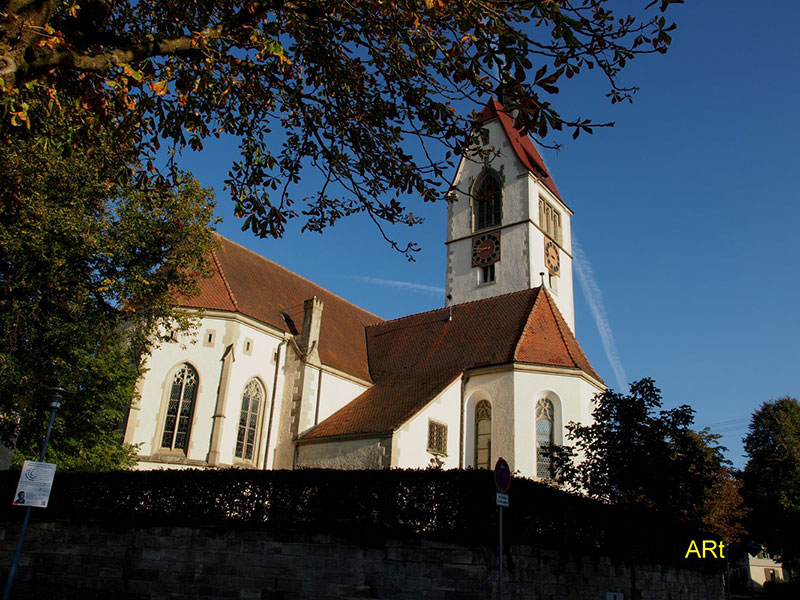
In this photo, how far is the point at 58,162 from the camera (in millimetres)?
14961

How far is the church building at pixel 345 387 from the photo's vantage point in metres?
20.7

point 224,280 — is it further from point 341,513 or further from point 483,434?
point 341,513

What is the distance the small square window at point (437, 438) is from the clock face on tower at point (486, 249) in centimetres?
1319

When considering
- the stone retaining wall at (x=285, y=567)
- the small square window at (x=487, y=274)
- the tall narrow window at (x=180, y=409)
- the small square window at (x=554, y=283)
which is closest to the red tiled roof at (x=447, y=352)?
the tall narrow window at (x=180, y=409)

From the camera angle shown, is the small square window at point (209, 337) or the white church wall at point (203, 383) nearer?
the white church wall at point (203, 383)

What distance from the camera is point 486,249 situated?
3338 cm

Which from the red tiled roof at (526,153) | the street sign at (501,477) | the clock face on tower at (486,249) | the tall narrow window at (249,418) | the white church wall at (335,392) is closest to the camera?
the street sign at (501,477)

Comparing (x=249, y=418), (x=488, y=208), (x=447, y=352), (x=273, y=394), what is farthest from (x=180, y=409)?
(x=488, y=208)

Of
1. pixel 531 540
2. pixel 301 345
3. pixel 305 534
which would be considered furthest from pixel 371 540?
pixel 301 345

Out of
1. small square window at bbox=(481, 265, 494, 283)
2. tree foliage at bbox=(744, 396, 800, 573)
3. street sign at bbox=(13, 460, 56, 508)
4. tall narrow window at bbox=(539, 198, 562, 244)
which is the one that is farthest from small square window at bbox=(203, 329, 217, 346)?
tree foliage at bbox=(744, 396, 800, 573)

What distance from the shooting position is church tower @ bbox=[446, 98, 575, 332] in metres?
32.1

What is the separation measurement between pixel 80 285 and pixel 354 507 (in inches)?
338

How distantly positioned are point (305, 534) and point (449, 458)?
36.7 feet

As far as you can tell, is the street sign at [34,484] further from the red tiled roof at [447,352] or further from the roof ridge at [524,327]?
the roof ridge at [524,327]
